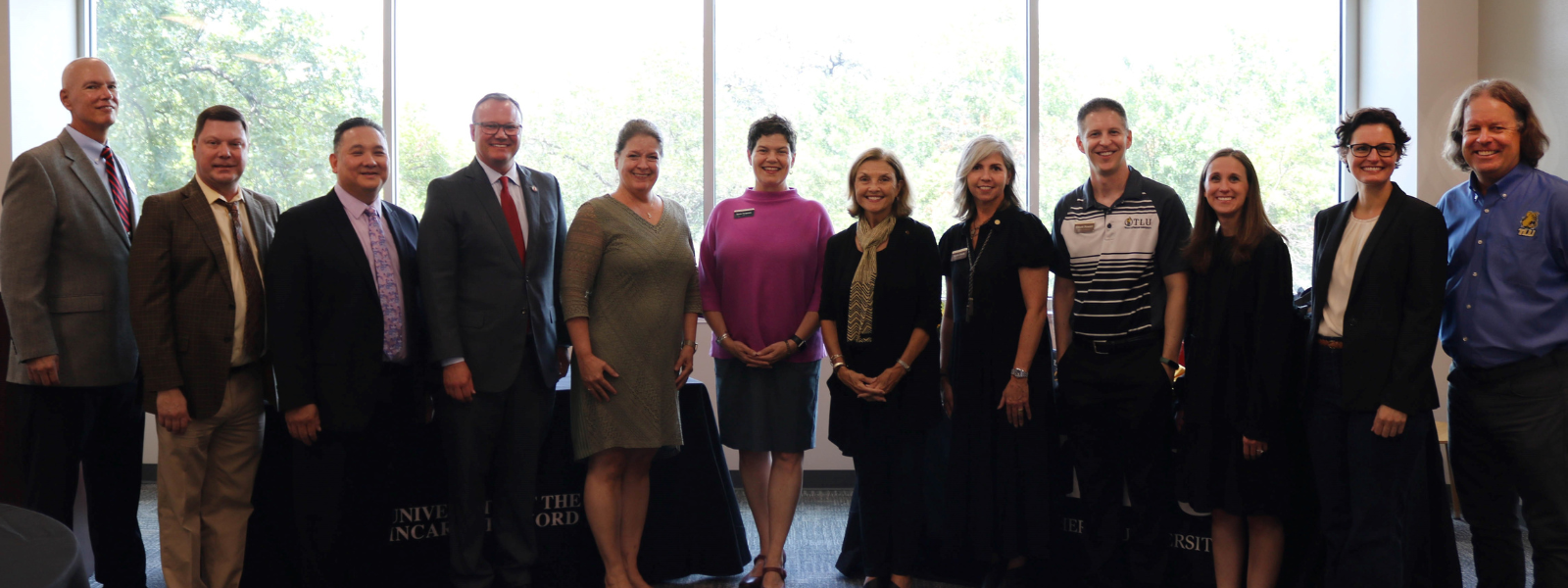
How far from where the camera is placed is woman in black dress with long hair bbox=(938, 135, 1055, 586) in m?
2.84

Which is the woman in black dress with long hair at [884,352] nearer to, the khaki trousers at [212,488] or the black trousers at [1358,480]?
the black trousers at [1358,480]

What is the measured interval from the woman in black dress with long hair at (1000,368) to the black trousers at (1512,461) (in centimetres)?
120

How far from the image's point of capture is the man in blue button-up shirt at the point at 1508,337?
2.46 meters

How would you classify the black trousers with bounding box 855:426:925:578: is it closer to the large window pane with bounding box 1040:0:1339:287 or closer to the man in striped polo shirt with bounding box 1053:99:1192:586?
the man in striped polo shirt with bounding box 1053:99:1192:586

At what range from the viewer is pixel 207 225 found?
8.87ft

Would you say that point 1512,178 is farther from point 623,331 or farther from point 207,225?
point 207,225

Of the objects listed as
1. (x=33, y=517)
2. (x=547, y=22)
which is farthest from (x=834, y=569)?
(x=547, y=22)

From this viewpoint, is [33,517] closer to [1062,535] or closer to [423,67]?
[1062,535]

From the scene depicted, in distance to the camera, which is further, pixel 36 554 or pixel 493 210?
pixel 493 210

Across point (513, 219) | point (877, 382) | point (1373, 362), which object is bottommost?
point (877, 382)

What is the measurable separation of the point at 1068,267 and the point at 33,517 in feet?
8.71

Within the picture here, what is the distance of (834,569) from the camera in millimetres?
3469

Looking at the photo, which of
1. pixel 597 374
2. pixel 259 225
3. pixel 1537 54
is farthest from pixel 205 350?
pixel 1537 54

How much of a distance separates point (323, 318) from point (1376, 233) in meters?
3.10
